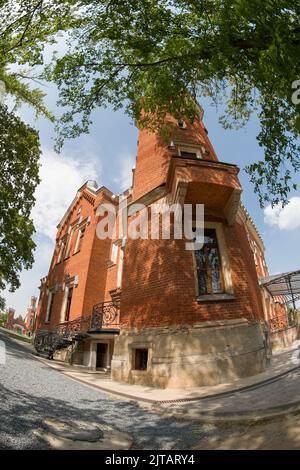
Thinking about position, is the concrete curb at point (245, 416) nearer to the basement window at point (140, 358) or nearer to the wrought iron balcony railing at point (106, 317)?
the basement window at point (140, 358)

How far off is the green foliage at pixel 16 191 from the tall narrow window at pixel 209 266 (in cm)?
1078

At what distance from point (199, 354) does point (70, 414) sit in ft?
13.7

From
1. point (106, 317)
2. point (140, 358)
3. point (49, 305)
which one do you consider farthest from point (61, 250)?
point (140, 358)

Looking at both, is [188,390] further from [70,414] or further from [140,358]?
[70,414]

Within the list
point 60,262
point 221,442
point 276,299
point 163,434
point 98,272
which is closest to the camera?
point 221,442

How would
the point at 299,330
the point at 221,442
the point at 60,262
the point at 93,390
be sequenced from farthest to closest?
the point at 60,262 < the point at 299,330 < the point at 93,390 < the point at 221,442

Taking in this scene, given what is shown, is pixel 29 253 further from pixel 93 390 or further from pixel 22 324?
pixel 22 324

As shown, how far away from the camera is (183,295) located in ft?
27.7

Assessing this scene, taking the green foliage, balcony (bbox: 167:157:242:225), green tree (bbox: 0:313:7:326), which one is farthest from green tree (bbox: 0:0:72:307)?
green tree (bbox: 0:313:7:326)

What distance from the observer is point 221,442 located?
385cm

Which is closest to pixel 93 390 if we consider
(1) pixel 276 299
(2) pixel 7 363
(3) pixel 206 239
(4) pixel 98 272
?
(2) pixel 7 363

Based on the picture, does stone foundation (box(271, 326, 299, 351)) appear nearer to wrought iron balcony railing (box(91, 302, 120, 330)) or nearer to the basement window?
wrought iron balcony railing (box(91, 302, 120, 330))

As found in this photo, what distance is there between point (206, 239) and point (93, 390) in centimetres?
629

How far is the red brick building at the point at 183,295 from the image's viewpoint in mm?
7852
